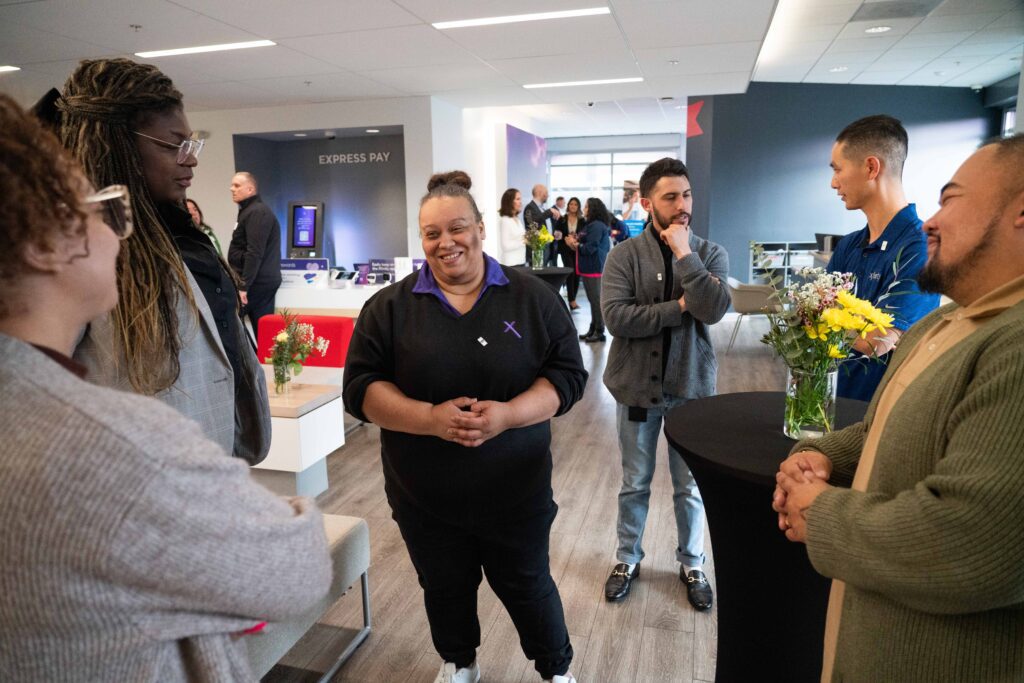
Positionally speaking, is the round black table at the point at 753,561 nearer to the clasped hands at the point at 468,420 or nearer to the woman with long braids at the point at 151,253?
the clasped hands at the point at 468,420

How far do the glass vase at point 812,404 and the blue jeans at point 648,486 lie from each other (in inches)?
30.6

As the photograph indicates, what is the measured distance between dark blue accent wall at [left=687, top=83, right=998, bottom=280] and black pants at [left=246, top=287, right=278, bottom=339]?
681 centimetres

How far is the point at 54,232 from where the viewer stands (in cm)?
69

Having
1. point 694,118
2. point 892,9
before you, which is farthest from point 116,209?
point 694,118

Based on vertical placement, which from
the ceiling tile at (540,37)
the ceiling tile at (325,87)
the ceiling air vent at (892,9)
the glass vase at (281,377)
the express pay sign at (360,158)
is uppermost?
the ceiling air vent at (892,9)

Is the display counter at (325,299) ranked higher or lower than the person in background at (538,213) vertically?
lower

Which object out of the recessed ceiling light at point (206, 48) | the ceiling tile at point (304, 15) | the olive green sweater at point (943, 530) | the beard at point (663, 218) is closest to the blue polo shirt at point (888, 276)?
the beard at point (663, 218)

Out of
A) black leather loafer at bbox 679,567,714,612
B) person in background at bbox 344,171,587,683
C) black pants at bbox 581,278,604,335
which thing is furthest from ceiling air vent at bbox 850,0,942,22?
person in background at bbox 344,171,587,683

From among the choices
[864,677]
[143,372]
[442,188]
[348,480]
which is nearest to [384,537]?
[348,480]

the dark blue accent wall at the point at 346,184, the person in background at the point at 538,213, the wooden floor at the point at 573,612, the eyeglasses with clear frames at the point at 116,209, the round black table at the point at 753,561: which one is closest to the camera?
the eyeglasses with clear frames at the point at 116,209

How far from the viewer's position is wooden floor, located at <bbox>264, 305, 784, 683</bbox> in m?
2.30

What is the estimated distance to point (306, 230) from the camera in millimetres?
7762

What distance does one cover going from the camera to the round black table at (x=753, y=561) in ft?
5.38

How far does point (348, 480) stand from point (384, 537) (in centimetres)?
82
